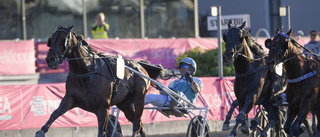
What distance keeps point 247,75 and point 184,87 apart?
1491 millimetres

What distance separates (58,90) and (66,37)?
13.4 ft

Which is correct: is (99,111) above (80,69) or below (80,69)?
below

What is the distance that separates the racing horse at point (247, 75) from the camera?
365 inches

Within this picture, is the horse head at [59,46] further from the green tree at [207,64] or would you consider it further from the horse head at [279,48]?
the green tree at [207,64]

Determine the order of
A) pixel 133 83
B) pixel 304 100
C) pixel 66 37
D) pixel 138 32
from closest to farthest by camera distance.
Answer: pixel 66 37 → pixel 304 100 → pixel 133 83 → pixel 138 32

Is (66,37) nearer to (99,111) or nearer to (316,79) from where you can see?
(99,111)

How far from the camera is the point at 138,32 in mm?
19812

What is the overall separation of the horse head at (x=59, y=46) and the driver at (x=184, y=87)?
2.06 m

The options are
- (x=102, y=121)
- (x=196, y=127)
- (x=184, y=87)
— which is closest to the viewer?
(x=102, y=121)

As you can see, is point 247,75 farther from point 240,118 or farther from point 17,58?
point 17,58

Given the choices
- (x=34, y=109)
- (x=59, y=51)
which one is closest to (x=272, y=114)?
(x=59, y=51)

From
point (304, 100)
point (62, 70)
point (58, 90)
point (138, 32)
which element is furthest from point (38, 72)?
point (304, 100)

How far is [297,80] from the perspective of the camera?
949cm

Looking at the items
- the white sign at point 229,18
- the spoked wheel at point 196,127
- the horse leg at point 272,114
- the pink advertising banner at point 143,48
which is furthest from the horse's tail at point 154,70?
the pink advertising banner at point 143,48
